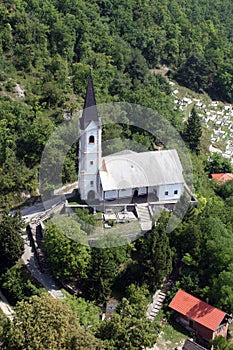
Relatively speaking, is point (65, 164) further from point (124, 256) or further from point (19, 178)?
point (124, 256)

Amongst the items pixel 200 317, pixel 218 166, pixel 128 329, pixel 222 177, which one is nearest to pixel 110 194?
pixel 200 317

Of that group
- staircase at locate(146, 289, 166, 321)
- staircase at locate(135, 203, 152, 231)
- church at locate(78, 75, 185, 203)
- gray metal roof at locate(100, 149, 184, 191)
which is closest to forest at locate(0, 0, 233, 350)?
staircase at locate(146, 289, 166, 321)

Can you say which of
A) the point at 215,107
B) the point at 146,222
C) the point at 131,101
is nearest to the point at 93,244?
the point at 146,222

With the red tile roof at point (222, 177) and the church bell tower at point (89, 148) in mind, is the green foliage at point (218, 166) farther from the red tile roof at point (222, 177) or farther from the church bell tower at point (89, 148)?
the church bell tower at point (89, 148)

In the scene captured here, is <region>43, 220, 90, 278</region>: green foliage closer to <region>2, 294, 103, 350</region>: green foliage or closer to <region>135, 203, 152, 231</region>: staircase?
<region>135, 203, 152, 231</region>: staircase

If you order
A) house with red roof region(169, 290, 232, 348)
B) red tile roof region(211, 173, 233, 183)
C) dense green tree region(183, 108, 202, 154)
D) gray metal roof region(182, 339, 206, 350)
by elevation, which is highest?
dense green tree region(183, 108, 202, 154)

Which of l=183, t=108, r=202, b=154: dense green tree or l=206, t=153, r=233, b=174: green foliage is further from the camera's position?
l=206, t=153, r=233, b=174: green foliage

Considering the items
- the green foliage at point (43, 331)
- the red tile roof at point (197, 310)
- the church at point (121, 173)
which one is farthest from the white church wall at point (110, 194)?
the green foliage at point (43, 331)
